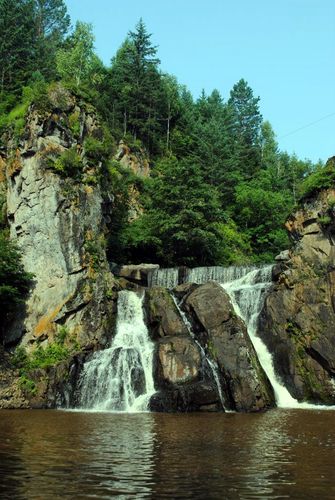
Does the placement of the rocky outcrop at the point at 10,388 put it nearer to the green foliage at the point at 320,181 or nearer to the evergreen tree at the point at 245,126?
the green foliage at the point at 320,181

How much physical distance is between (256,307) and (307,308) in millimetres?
3356

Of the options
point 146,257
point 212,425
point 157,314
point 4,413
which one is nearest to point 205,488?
point 212,425

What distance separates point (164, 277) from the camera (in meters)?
44.4

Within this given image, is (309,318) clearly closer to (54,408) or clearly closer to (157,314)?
(157,314)

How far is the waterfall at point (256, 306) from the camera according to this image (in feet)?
109

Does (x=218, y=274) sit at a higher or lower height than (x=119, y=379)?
higher

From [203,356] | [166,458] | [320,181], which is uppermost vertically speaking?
[320,181]

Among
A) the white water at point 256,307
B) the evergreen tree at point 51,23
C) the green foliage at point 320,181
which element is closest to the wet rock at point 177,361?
the white water at point 256,307

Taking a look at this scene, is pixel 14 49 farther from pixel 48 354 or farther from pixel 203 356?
pixel 203 356

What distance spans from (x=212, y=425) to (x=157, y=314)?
12.6 metres

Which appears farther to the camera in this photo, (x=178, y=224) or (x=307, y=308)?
(x=178, y=224)

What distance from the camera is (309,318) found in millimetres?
36312

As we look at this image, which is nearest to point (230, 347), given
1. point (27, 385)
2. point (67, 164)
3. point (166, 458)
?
point (27, 385)

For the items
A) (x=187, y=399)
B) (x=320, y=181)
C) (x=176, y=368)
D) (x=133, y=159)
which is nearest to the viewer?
(x=187, y=399)
